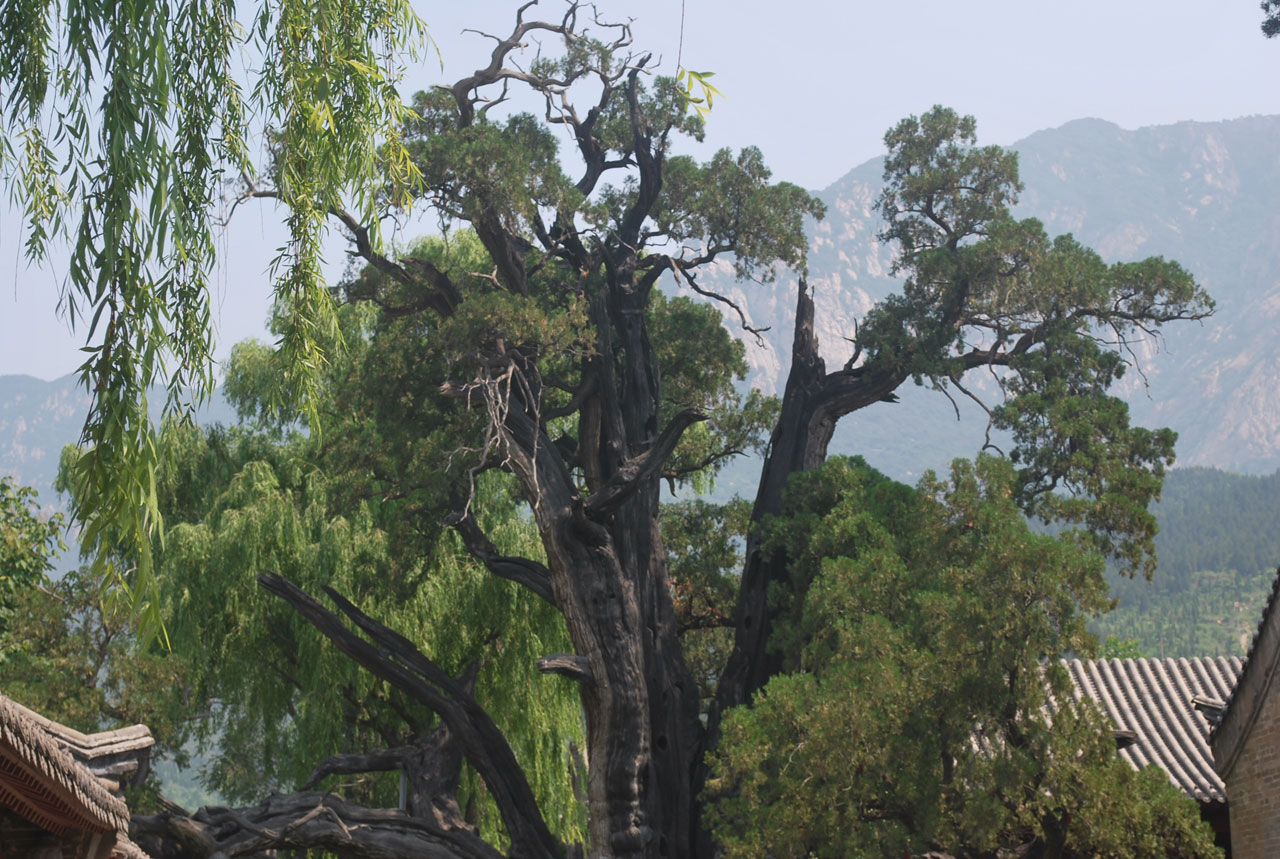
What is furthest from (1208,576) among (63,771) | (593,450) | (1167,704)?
(63,771)

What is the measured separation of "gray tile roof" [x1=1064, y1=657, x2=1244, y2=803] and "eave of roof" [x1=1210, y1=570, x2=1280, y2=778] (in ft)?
7.56

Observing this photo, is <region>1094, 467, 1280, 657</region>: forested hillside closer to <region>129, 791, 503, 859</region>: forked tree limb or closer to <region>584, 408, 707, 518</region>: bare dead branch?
<region>584, 408, 707, 518</region>: bare dead branch

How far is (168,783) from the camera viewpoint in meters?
86.7

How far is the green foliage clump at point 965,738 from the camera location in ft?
29.9

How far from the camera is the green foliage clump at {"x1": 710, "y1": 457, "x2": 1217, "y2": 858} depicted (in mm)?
9117

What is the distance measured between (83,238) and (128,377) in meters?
0.46

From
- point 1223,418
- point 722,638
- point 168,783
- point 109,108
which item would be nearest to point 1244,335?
point 1223,418

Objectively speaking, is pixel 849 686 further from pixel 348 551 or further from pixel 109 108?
pixel 348 551

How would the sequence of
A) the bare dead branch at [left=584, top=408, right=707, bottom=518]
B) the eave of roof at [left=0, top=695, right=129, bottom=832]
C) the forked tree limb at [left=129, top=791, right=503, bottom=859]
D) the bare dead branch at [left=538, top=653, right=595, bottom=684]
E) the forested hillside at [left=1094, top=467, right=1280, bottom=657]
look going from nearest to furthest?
1. the eave of roof at [left=0, top=695, right=129, bottom=832]
2. the bare dead branch at [left=538, top=653, right=595, bottom=684]
3. the forked tree limb at [left=129, top=791, right=503, bottom=859]
4. the bare dead branch at [left=584, top=408, right=707, bottom=518]
5. the forested hillside at [left=1094, top=467, right=1280, bottom=657]

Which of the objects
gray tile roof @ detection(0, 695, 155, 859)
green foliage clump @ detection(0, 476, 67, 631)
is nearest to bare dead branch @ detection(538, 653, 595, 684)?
green foliage clump @ detection(0, 476, 67, 631)

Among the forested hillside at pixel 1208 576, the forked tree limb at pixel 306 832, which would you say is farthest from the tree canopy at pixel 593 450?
the forested hillside at pixel 1208 576

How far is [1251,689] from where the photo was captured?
9773mm

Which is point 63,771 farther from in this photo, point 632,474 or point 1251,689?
point 1251,689

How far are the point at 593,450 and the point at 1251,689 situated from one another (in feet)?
23.6
